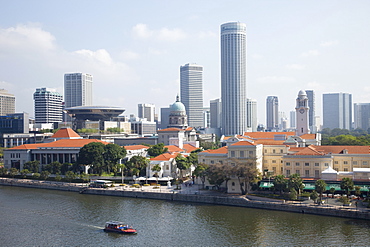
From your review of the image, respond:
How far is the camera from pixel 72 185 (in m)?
76.4

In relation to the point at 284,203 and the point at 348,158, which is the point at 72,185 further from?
the point at 348,158

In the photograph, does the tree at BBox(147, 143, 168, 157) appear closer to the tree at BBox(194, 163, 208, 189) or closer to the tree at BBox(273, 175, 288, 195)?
the tree at BBox(194, 163, 208, 189)

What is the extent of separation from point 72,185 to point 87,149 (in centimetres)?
1010

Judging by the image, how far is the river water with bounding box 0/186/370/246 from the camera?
4197 cm

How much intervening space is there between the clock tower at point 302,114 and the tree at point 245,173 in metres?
38.2

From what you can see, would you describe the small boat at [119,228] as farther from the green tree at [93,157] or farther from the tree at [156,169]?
the green tree at [93,157]

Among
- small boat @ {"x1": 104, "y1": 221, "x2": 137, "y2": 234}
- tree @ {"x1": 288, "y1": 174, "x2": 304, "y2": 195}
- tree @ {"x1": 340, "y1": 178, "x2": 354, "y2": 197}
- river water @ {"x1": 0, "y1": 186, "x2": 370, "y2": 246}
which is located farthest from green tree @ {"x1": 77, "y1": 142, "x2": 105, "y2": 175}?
tree @ {"x1": 340, "y1": 178, "x2": 354, "y2": 197}

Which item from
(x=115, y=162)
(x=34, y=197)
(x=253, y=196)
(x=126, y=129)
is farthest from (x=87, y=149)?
(x=126, y=129)

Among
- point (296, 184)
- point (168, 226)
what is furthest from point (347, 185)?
point (168, 226)

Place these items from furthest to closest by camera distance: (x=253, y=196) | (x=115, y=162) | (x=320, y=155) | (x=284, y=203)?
(x=115, y=162)
(x=320, y=155)
(x=253, y=196)
(x=284, y=203)

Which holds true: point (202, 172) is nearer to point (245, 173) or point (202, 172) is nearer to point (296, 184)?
point (245, 173)

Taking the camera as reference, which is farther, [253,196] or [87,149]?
[87,149]

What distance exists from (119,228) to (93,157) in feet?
130

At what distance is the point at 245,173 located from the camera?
6100 cm
